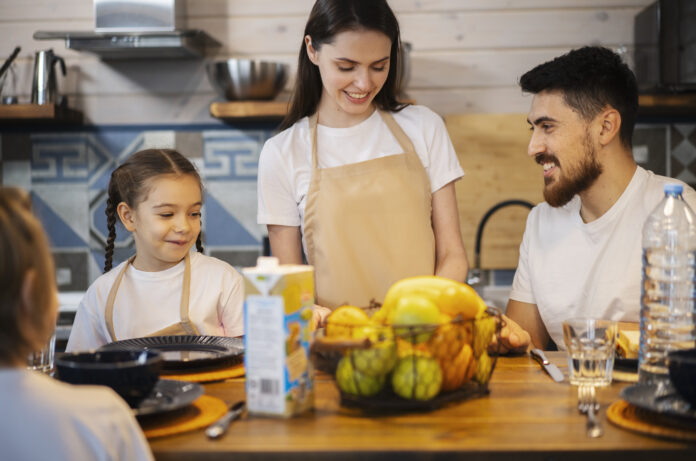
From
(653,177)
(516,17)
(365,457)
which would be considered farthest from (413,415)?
(516,17)

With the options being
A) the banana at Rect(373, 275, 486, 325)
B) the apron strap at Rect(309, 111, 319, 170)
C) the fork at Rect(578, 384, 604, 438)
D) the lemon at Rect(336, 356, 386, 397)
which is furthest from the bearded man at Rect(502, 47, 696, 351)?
the lemon at Rect(336, 356, 386, 397)

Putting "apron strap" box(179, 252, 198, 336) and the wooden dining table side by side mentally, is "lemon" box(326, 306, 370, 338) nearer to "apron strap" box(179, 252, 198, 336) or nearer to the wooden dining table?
the wooden dining table

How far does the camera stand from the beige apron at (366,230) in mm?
1897

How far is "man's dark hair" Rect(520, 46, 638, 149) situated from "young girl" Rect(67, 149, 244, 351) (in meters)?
0.98

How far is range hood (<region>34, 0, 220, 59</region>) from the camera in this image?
2889 mm

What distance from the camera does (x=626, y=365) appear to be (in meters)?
1.25

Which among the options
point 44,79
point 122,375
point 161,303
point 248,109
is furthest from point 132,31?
point 122,375

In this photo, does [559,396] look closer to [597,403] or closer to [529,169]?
[597,403]

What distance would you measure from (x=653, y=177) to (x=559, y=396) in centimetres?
101

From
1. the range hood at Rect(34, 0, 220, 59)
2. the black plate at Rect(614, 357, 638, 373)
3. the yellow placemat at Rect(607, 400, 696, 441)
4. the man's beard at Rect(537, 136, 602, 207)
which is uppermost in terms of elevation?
the range hood at Rect(34, 0, 220, 59)

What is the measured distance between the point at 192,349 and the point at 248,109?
1718 mm

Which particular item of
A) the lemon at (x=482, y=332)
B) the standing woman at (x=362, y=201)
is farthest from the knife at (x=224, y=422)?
the standing woman at (x=362, y=201)

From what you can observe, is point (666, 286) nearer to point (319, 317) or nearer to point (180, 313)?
point (319, 317)

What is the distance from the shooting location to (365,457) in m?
0.84
